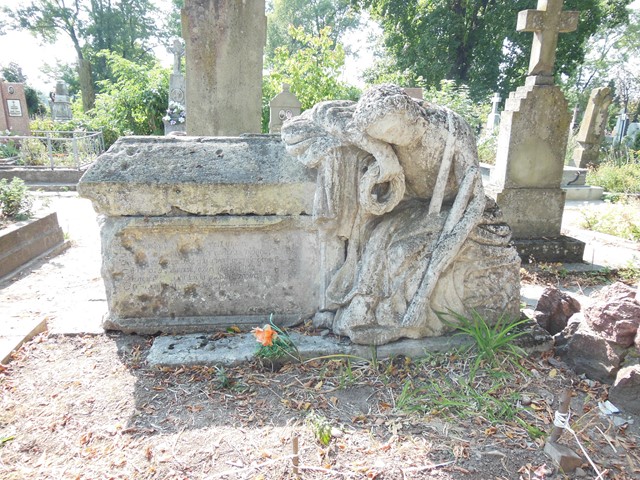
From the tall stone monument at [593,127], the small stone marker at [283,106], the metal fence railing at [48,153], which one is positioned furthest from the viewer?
the tall stone monument at [593,127]

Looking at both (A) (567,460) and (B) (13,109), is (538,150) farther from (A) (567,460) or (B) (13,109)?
(B) (13,109)

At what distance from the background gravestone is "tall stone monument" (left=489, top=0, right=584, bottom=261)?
53.2 feet

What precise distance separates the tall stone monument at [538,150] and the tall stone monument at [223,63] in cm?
319

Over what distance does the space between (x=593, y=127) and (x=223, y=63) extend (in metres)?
11.6

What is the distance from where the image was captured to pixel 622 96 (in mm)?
33625

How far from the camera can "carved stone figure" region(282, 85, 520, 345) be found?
2.60m

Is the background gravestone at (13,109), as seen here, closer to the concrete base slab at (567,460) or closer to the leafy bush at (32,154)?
the leafy bush at (32,154)

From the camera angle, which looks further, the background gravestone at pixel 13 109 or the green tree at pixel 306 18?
the green tree at pixel 306 18

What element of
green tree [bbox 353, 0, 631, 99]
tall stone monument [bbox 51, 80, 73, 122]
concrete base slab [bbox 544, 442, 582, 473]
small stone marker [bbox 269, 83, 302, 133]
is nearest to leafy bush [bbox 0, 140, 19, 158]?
tall stone monument [bbox 51, 80, 73, 122]

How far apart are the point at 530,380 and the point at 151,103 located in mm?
12207

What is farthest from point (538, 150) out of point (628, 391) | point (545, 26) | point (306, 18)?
point (306, 18)

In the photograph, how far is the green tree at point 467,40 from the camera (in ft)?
61.4

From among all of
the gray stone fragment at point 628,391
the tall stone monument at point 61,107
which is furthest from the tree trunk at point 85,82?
the gray stone fragment at point 628,391

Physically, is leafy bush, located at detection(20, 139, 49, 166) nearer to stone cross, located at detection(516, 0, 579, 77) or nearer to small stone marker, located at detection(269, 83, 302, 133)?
small stone marker, located at detection(269, 83, 302, 133)
